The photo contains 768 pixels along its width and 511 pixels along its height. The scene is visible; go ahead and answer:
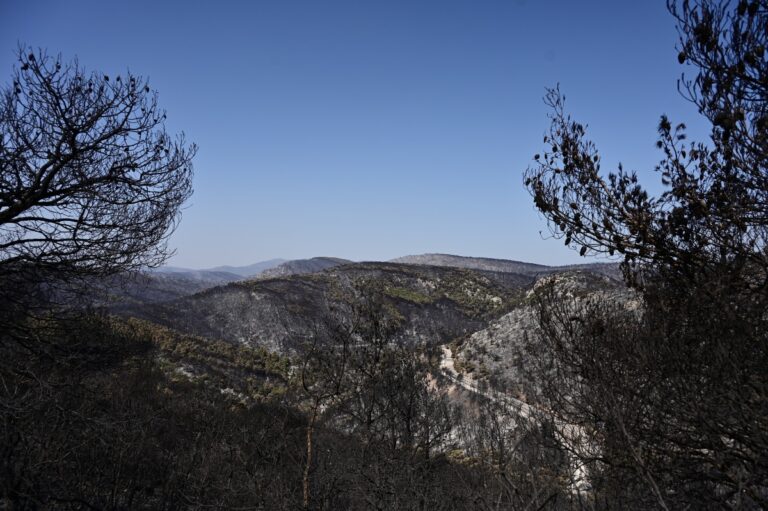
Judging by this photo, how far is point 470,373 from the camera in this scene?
37.7 metres

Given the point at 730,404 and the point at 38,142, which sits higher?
the point at 38,142

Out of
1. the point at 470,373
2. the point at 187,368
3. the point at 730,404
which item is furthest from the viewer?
the point at 470,373

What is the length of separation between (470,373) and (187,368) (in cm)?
2328

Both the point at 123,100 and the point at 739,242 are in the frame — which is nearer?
the point at 739,242

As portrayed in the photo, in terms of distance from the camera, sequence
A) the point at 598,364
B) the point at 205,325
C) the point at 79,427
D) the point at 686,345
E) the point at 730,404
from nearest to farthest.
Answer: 1. the point at 730,404
2. the point at 686,345
3. the point at 598,364
4. the point at 79,427
5. the point at 205,325

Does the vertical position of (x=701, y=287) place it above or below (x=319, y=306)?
above

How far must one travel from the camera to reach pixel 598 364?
25.7ft

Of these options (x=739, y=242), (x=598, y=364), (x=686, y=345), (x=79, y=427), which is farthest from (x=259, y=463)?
(x=739, y=242)

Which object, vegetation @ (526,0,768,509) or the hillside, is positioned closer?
vegetation @ (526,0,768,509)

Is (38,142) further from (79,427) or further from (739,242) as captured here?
(739,242)

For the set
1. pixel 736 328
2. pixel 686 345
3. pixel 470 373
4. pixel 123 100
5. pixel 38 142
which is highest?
pixel 123 100

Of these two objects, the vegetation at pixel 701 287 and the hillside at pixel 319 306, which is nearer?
the vegetation at pixel 701 287

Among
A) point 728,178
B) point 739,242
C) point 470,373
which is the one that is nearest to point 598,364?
point 739,242

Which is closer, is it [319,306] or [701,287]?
[701,287]
